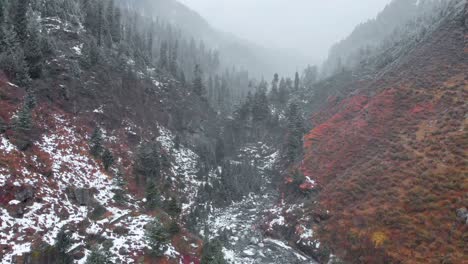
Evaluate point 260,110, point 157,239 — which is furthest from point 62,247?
point 260,110

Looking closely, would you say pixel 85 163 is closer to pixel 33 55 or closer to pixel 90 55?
pixel 33 55

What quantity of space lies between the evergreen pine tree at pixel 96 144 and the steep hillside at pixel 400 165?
85.3ft

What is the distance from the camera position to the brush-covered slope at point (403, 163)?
2642cm

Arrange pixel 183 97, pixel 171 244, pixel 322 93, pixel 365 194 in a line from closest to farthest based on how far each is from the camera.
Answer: pixel 171 244 → pixel 365 194 → pixel 183 97 → pixel 322 93

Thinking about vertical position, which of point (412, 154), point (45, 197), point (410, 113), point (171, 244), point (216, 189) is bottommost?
point (216, 189)

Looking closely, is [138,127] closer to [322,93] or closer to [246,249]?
[246,249]

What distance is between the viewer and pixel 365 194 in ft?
114

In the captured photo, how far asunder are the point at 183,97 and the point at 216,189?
102 ft

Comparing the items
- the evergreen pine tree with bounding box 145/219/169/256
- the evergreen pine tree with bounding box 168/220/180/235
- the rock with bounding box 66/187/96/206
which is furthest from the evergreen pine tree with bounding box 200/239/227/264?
the rock with bounding box 66/187/96/206

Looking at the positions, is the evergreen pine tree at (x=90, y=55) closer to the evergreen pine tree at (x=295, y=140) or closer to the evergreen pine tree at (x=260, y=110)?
the evergreen pine tree at (x=295, y=140)

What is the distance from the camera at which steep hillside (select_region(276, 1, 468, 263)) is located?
26.5 m

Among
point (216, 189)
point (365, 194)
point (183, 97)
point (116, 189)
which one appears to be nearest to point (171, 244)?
point (116, 189)

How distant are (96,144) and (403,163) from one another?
39.2m

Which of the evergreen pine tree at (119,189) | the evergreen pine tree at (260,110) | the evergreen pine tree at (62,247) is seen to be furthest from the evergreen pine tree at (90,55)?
the evergreen pine tree at (260,110)
